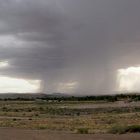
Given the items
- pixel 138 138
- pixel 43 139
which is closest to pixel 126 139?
pixel 138 138

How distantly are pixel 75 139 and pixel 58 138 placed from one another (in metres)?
1.59

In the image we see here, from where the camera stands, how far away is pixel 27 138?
39.9 m

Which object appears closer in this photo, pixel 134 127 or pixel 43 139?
pixel 43 139

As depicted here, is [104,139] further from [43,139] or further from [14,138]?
[14,138]

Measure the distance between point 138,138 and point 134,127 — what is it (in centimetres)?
688

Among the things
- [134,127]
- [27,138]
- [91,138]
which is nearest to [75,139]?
[91,138]

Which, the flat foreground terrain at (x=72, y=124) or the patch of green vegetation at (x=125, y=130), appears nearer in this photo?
the patch of green vegetation at (x=125, y=130)

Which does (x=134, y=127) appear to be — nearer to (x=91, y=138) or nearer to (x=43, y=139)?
(x=91, y=138)

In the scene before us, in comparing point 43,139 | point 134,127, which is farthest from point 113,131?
point 43,139

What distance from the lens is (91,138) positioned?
129 ft

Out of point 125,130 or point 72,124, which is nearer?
point 125,130

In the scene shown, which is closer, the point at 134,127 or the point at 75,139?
the point at 75,139

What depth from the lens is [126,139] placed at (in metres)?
38.4

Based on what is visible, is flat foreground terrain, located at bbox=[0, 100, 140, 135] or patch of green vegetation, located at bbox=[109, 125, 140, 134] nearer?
patch of green vegetation, located at bbox=[109, 125, 140, 134]
